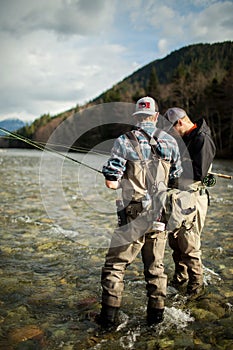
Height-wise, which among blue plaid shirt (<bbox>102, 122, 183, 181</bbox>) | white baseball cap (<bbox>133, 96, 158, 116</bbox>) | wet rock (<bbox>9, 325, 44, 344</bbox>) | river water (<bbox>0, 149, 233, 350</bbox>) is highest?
white baseball cap (<bbox>133, 96, 158, 116</bbox>)

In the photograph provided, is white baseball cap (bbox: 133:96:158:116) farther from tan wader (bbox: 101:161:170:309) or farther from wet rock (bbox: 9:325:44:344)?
wet rock (bbox: 9:325:44:344)

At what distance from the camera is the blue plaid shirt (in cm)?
378

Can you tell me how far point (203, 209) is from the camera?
4988 millimetres

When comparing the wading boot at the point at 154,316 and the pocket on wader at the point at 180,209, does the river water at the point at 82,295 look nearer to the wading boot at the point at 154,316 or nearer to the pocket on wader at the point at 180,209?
the wading boot at the point at 154,316

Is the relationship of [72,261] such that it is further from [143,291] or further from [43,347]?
[43,347]

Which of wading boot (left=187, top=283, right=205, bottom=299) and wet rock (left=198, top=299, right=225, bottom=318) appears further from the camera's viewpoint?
wading boot (left=187, top=283, right=205, bottom=299)

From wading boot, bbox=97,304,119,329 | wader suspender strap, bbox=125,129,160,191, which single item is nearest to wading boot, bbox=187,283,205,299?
wading boot, bbox=97,304,119,329

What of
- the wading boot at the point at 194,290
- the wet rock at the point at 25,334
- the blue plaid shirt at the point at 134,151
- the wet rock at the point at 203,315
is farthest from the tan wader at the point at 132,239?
the wading boot at the point at 194,290

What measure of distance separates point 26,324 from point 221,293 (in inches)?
115

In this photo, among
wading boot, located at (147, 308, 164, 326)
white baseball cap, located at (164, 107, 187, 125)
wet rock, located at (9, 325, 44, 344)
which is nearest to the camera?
wet rock, located at (9, 325, 44, 344)

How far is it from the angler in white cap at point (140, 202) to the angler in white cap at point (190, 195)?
44cm

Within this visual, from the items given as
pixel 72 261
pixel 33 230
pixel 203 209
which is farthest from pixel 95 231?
pixel 203 209

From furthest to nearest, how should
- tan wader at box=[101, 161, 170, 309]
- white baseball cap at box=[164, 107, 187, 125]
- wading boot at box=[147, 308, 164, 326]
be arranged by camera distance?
white baseball cap at box=[164, 107, 187, 125] < wading boot at box=[147, 308, 164, 326] < tan wader at box=[101, 161, 170, 309]

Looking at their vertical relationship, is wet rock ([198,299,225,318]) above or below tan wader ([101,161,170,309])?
below
